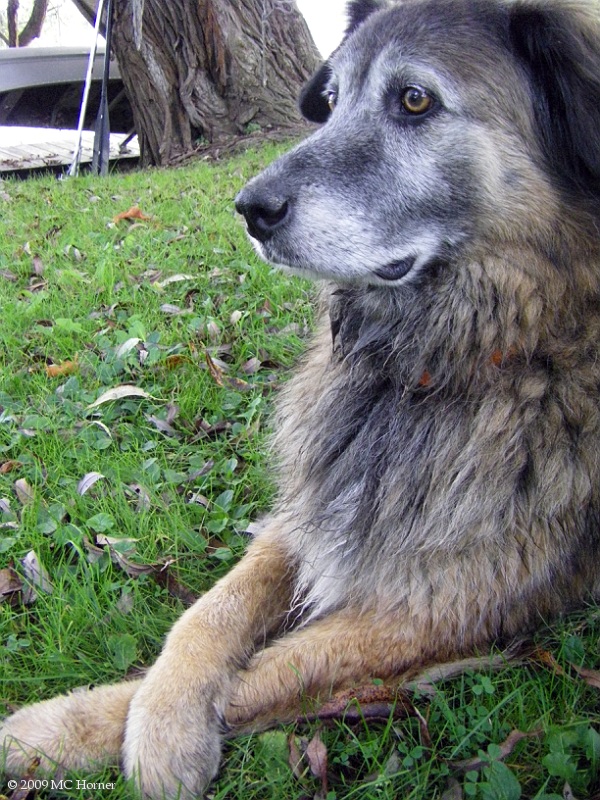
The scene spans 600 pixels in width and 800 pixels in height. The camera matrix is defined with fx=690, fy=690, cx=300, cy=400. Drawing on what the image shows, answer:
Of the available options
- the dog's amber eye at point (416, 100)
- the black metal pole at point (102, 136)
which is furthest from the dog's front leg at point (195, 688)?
the black metal pole at point (102, 136)

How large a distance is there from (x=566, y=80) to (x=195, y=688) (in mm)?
1960

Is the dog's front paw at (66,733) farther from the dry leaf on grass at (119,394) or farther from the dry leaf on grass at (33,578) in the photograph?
the dry leaf on grass at (119,394)

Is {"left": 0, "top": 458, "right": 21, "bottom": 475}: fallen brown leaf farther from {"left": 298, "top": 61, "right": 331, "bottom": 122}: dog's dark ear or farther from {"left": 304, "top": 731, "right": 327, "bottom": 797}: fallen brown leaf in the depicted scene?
{"left": 298, "top": 61, "right": 331, "bottom": 122}: dog's dark ear

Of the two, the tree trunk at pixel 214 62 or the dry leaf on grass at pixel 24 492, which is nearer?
the dry leaf on grass at pixel 24 492

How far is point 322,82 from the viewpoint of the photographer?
2.81m

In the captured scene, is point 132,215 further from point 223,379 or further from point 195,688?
point 195,688

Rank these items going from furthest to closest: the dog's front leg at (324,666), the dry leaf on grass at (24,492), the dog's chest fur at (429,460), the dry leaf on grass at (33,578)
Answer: the dry leaf on grass at (24,492) → the dry leaf on grass at (33,578) → the dog's chest fur at (429,460) → the dog's front leg at (324,666)

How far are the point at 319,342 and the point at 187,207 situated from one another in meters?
3.97

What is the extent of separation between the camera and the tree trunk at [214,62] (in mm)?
8516

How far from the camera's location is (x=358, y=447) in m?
2.25

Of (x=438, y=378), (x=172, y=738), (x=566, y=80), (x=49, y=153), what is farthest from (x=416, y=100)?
(x=49, y=153)

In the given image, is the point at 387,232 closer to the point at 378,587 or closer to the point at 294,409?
the point at 294,409

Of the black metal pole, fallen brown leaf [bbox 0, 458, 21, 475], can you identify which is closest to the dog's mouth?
fallen brown leaf [bbox 0, 458, 21, 475]

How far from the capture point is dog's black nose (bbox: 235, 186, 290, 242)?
2014 millimetres
